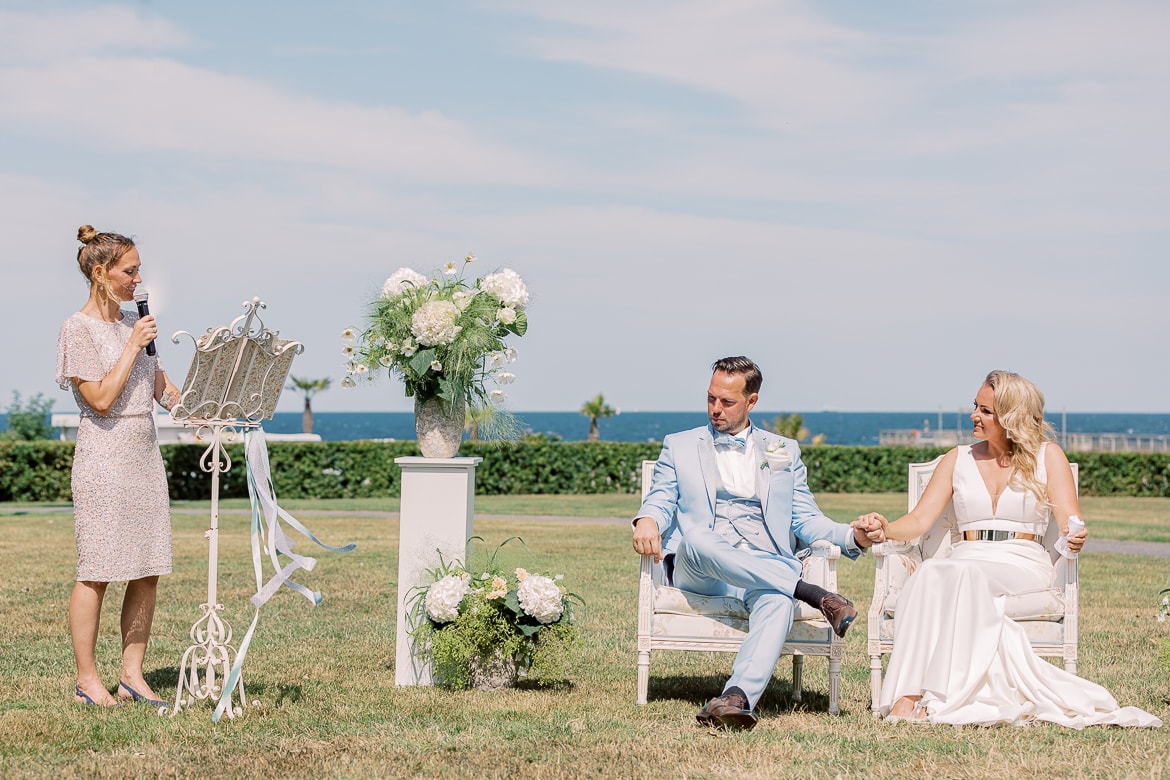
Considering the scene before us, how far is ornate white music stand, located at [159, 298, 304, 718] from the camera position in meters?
5.20

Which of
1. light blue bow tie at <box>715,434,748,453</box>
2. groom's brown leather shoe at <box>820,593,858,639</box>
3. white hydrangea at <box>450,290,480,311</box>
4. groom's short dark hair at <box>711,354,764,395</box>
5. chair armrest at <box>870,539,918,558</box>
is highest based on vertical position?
white hydrangea at <box>450,290,480,311</box>

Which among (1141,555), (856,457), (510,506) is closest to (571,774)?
(1141,555)

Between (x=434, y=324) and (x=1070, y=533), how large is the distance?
10.2ft

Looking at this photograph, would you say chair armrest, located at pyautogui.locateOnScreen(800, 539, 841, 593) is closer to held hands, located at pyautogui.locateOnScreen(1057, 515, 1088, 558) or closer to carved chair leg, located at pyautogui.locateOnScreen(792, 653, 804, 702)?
carved chair leg, located at pyautogui.locateOnScreen(792, 653, 804, 702)

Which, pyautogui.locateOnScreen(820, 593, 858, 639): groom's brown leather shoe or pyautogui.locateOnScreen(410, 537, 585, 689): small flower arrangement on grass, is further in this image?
pyautogui.locateOnScreen(410, 537, 585, 689): small flower arrangement on grass

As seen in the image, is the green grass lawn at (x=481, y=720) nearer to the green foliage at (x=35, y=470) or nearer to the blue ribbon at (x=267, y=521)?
the blue ribbon at (x=267, y=521)

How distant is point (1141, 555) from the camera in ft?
44.6

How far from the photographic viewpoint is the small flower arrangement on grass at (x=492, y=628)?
574 cm

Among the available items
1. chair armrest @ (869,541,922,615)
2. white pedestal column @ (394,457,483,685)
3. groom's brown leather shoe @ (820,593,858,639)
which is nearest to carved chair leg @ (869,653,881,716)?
chair armrest @ (869,541,922,615)

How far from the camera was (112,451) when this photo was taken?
5.24 m

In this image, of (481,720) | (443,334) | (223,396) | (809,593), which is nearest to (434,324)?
(443,334)

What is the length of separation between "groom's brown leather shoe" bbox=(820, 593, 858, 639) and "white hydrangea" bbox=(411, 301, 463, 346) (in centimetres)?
220

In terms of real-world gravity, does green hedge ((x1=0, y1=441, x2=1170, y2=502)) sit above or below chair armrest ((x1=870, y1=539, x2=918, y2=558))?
below

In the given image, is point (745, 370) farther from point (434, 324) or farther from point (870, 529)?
point (434, 324)
